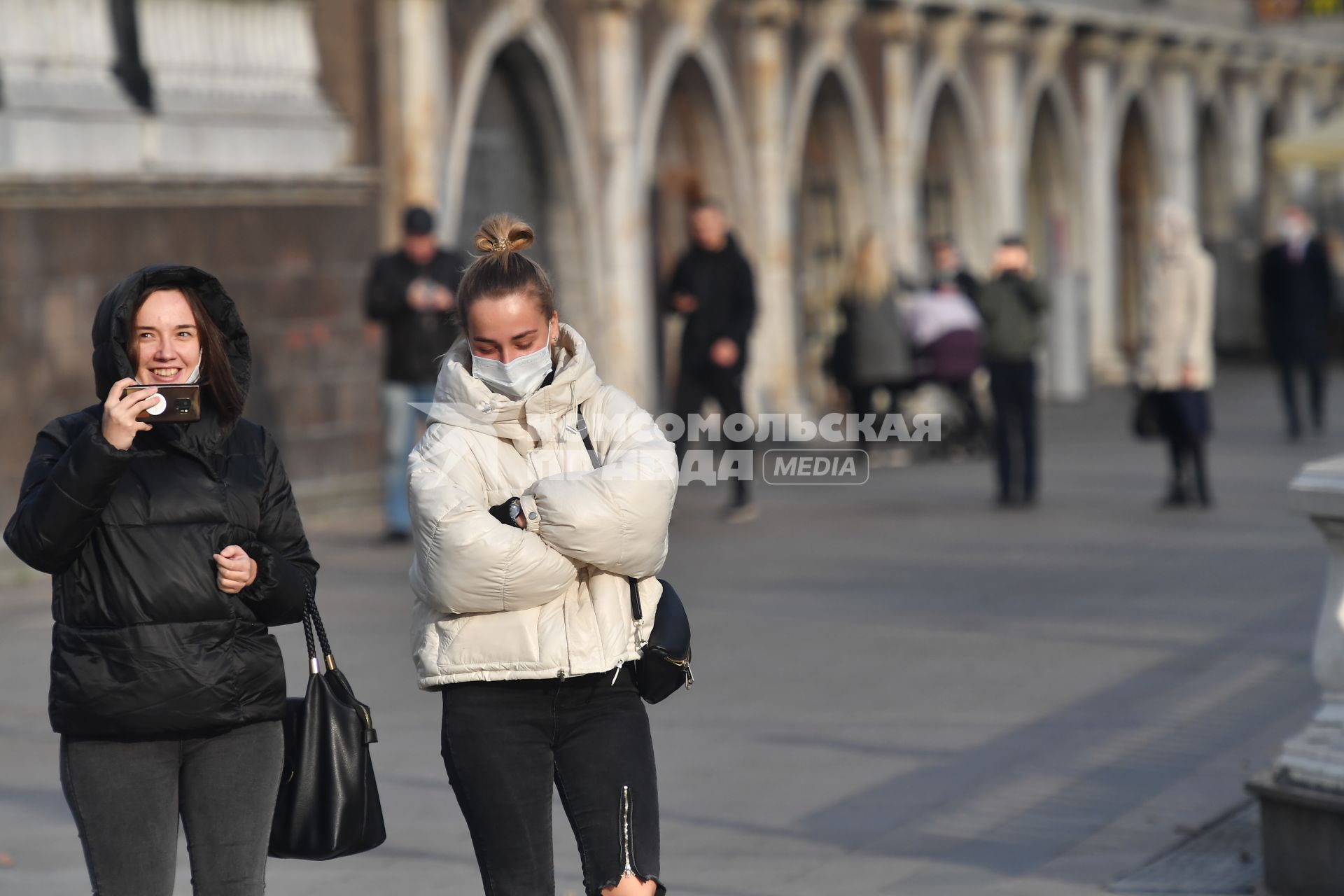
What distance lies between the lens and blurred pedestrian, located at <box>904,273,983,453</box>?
17.6 meters

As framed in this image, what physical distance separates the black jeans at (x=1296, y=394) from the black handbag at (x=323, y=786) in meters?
15.4

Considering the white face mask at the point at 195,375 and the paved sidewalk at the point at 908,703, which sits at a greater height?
the white face mask at the point at 195,375

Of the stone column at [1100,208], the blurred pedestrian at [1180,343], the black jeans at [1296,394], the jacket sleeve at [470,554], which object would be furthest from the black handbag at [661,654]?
the stone column at [1100,208]

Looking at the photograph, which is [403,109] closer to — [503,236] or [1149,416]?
[1149,416]

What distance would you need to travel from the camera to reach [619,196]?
58.6 ft

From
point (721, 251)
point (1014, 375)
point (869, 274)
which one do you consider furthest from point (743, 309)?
point (869, 274)

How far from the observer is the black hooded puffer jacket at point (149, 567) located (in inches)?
151

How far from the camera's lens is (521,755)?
13.1ft

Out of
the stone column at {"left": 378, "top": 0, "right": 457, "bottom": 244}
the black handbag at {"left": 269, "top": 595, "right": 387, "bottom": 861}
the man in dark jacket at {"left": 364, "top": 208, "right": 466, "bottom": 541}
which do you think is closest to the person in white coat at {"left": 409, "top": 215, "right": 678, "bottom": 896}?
the black handbag at {"left": 269, "top": 595, "right": 387, "bottom": 861}

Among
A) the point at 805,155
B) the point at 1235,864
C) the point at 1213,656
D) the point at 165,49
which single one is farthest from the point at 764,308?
the point at 1235,864

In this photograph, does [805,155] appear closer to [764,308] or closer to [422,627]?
[764,308]

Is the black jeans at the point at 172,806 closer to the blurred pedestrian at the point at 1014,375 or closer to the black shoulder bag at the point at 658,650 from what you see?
the black shoulder bag at the point at 658,650

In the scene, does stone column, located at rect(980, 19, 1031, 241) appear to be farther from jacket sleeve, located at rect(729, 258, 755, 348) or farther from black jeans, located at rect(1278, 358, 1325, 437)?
jacket sleeve, located at rect(729, 258, 755, 348)

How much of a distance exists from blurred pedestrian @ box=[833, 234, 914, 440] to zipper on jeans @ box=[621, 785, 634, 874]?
42.9 feet
